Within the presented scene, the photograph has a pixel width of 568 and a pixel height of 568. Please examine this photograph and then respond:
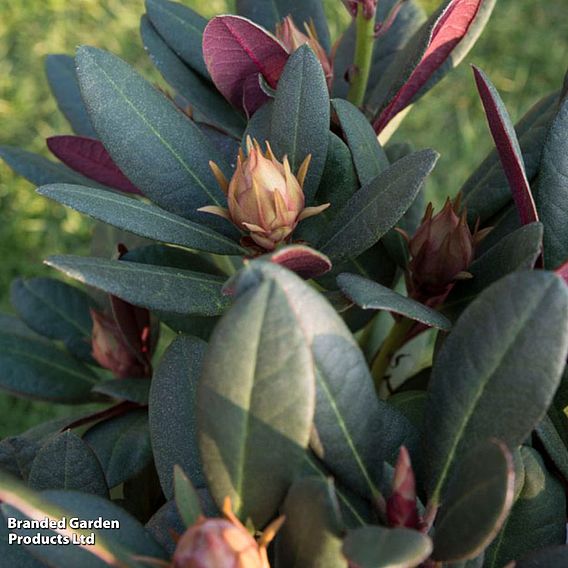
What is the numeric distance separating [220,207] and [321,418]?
0.25m

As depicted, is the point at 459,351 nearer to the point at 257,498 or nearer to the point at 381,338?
the point at 257,498

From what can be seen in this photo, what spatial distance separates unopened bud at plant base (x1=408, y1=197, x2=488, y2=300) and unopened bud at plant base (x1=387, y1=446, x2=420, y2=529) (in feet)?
0.77

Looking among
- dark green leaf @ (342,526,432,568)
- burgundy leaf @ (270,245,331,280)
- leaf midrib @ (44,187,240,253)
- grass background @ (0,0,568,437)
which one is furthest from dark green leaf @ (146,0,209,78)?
grass background @ (0,0,568,437)

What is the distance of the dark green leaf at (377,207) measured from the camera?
601mm

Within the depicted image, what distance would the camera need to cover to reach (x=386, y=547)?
46 cm

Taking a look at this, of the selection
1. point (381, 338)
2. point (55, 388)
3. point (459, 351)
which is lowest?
point (55, 388)

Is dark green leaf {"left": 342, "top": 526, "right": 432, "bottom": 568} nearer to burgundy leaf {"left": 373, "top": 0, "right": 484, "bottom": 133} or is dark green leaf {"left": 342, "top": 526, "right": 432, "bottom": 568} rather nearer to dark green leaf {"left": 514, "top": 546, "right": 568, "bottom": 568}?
dark green leaf {"left": 514, "top": 546, "right": 568, "bottom": 568}

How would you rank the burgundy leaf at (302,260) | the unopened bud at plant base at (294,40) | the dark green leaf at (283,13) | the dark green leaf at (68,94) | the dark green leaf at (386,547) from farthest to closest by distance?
the dark green leaf at (68,94) → the dark green leaf at (283,13) → the unopened bud at plant base at (294,40) → the burgundy leaf at (302,260) → the dark green leaf at (386,547)

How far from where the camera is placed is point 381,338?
1.11 meters

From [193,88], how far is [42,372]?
1.32ft

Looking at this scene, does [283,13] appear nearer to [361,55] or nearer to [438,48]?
[361,55]

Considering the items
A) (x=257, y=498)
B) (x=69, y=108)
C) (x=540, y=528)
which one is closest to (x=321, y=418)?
(x=257, y=498)

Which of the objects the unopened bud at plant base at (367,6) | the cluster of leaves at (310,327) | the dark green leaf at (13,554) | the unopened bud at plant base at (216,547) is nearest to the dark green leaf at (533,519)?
the cluster of leaves at (310,327)

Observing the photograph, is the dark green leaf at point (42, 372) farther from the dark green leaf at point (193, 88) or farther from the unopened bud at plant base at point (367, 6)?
the unopened bud at plant base at point (367, 6)
